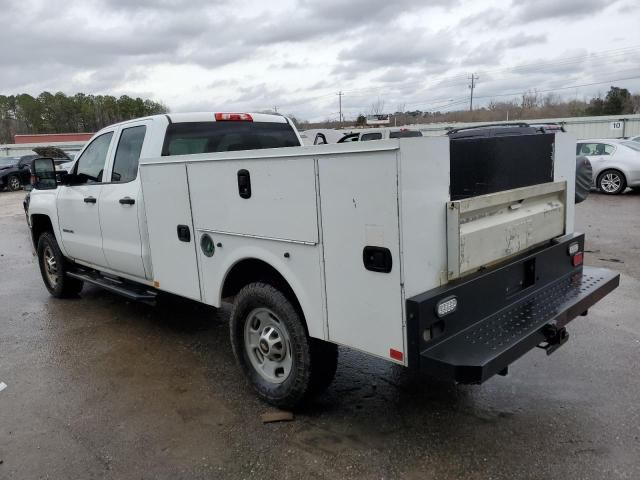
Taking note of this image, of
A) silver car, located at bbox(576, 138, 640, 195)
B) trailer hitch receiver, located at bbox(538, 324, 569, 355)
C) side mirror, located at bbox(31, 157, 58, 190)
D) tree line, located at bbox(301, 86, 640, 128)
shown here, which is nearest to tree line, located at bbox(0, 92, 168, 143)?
tree line, located at bbox(301, 86, 640, 128)

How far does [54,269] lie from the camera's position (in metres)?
6.69

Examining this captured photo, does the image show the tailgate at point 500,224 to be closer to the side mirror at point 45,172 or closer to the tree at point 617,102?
the side mirror at point 45,172

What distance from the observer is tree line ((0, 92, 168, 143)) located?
83.1 m

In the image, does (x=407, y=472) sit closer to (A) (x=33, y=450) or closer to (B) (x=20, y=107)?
(A) (x=33, y=450)

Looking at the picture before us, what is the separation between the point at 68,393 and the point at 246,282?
167cm

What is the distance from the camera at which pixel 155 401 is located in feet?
12.9

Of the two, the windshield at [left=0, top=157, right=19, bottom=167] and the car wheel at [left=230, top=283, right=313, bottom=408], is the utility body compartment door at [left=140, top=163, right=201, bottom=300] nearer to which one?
the car wheel at [left=230, top=283, right=313, bottom=408]

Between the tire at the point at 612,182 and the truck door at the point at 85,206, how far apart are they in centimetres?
1356

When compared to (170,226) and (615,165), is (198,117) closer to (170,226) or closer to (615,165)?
(170,226)

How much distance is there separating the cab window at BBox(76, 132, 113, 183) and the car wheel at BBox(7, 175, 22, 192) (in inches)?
858

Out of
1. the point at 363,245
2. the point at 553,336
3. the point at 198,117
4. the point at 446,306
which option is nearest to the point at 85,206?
the point at 198,117

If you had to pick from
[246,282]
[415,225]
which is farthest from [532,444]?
[246,282]

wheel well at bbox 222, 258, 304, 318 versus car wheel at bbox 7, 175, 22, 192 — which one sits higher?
wheel well at bbox 222, 258, 304, 318

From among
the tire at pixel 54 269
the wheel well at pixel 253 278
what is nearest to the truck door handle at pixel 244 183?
Answer: the wheel well at pixel 253 278
